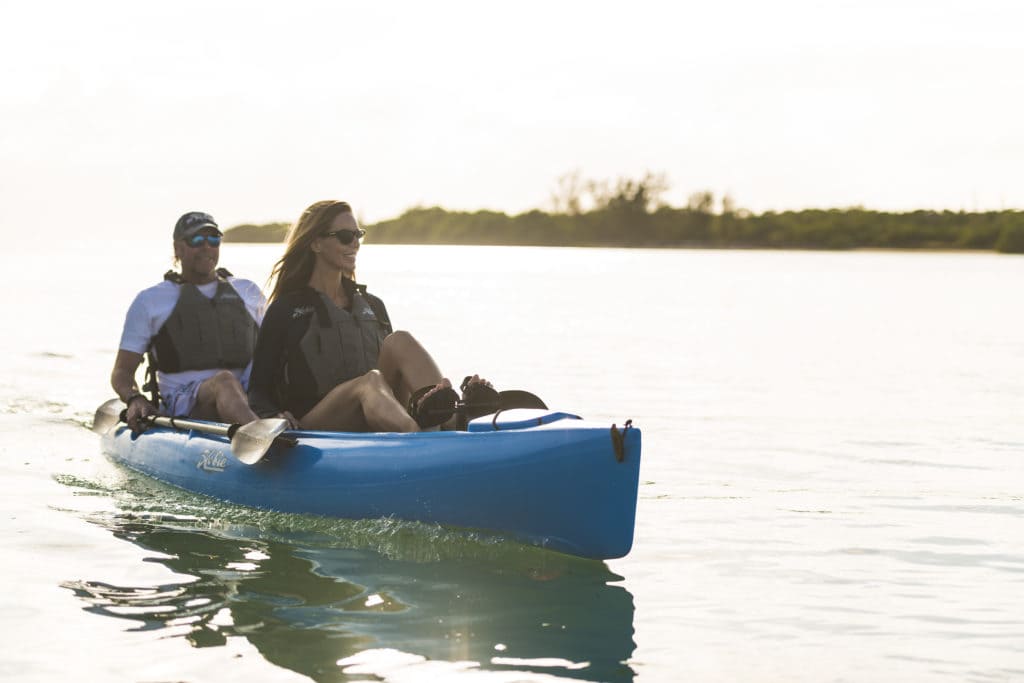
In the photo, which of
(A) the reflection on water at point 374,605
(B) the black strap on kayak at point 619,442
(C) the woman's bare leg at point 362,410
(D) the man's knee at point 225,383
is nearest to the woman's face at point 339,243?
(C) the woman's bare leg at point 362,410

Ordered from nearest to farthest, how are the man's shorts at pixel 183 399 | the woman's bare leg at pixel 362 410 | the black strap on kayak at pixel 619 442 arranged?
the black strap on kayak at pixel 619 442
the woman's bare leg at pixel 362 410
the man's shorts at pixel 183 399

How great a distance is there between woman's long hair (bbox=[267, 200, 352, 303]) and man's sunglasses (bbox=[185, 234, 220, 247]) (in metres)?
0.79

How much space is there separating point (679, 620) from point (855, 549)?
1700 mm

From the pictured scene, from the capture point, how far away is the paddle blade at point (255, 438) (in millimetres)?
6223

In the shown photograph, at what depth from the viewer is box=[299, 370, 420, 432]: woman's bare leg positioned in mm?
6109

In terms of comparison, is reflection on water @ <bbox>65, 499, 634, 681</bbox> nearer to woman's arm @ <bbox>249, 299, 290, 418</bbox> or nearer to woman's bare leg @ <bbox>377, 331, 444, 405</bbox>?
woman's arm @ <bbox>249, 299, 290, 418</bbox>

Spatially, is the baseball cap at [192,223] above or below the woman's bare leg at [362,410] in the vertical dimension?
above

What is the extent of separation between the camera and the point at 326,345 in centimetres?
650

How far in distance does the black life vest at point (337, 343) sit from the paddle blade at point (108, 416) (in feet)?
7.28

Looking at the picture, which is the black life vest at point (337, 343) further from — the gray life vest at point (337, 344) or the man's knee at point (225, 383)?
the man's knee at point (225, 383)

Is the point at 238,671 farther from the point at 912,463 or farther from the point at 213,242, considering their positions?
the point at 912,463

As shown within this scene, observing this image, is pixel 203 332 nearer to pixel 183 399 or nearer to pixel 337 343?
pixel 183 399

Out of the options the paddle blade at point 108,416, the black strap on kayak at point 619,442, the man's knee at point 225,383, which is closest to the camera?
the black strap on kayak at point 619,442

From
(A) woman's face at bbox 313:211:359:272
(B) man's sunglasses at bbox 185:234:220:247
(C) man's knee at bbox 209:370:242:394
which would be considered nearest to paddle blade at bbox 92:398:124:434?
(C) man's knee at bbox 209:370:242:394
